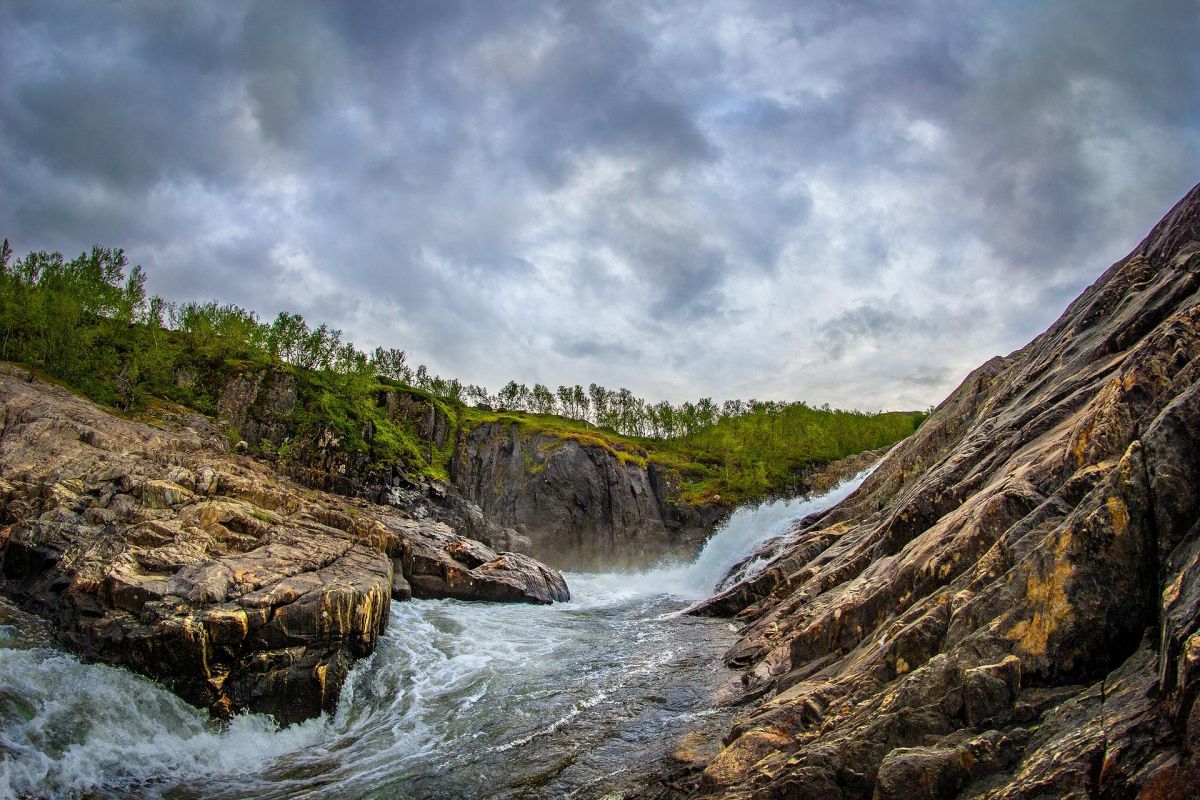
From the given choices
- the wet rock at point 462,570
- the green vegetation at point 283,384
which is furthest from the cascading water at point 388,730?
the green vegetation at point 283,384

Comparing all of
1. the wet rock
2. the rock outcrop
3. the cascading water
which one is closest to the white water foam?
the wet rock

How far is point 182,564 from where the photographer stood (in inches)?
779

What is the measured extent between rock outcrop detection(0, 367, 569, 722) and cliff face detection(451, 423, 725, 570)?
5219 cm

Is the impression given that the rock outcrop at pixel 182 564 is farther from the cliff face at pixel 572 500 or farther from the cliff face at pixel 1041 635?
the cliff face at pixel 572 500

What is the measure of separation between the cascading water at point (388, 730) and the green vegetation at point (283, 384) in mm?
38942

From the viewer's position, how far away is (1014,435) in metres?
16.7

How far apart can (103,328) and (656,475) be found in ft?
261

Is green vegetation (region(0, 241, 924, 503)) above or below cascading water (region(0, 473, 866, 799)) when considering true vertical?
above

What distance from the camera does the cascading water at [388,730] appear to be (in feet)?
42.0

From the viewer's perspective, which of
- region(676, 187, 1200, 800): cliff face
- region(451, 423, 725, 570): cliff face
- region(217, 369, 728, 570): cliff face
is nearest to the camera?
region(676, 187, 1200, 800): cliff face

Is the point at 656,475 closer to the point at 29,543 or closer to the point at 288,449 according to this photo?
the point at 288,449

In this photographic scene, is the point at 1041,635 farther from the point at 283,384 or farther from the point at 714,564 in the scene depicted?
the point at 283,384

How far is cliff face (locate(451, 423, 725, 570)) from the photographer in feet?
278

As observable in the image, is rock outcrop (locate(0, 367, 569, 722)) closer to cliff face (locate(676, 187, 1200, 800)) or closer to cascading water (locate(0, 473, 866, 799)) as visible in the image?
cascading water (locate(0, 473, 866, 799))
